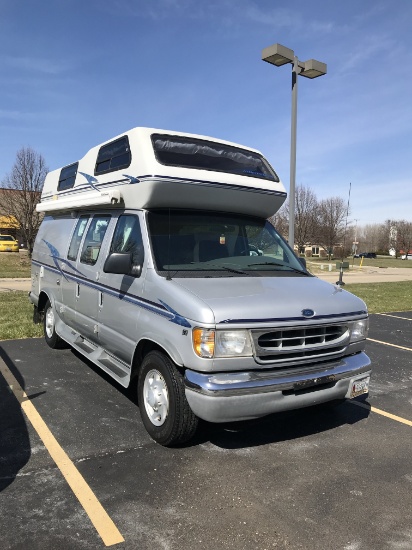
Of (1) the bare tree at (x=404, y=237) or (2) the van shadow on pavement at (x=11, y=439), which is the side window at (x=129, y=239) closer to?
(2) the van shadow on pavement at (x=11, y=439)

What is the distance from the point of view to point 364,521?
9.91 ft

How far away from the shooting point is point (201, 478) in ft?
11.5

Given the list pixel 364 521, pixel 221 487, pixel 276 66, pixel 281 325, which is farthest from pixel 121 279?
pixel 276 66

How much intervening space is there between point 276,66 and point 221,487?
984cm

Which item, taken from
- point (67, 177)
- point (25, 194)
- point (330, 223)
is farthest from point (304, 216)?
point (67, 177)

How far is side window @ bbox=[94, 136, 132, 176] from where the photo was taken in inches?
190

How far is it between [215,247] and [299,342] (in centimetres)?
139

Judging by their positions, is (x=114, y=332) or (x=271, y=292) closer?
(x=271, y=292)

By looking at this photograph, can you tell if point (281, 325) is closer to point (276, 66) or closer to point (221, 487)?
point (221, 487)

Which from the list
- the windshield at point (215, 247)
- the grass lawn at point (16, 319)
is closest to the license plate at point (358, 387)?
the windshield at point (215, 247)

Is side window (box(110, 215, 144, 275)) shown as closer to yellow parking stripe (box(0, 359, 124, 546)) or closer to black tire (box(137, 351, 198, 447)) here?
black tire (box(137, 351, 198, 447))

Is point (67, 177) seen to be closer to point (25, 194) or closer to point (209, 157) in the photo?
point (209, 157)

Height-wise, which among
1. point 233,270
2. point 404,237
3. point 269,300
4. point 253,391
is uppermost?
point 404,237

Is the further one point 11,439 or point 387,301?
point 387,301
